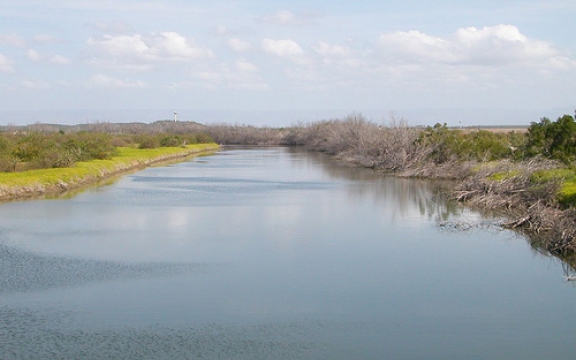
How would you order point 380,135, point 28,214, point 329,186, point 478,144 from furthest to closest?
point 380,135
point 478,144
point 329,186
point 28,214

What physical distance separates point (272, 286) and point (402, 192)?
19.4 meters

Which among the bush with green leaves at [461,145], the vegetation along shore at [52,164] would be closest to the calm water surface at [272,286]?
the vegetation along shore at [52,164]

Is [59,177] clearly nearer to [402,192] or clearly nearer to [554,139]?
[402,192]

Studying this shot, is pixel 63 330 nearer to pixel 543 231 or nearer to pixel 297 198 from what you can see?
pixel 543 231

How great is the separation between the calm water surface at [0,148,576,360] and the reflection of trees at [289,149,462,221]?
0.39 meters

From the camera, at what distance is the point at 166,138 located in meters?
80.7

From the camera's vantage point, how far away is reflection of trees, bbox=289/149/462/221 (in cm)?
2703

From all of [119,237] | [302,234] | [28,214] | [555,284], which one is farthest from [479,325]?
[28,214]

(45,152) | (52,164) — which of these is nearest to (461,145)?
(52,164)

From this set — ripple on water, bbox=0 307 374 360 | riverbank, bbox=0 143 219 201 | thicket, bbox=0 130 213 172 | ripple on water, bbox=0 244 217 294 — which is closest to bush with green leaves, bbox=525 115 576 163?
ripple on water, bbox=0 244 217 294

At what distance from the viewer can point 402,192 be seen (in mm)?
33188

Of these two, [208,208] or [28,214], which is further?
[208,208]

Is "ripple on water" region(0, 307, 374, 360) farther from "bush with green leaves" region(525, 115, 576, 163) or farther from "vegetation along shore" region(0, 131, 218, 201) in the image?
"bush with green leaves" region(525, 115, 576, 163)

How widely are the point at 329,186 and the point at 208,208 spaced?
34.4 feet
